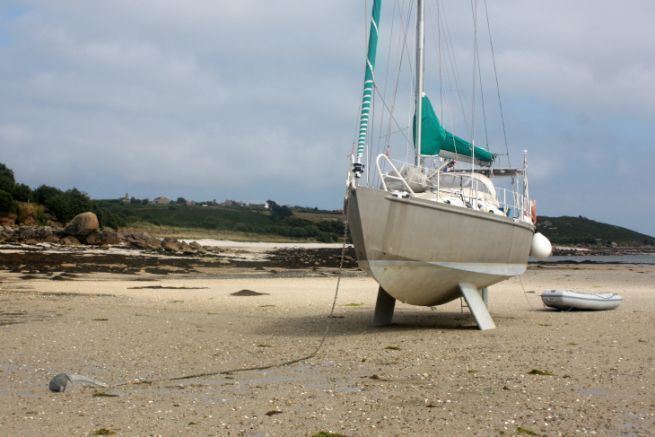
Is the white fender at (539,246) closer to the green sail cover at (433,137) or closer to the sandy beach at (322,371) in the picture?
the sandy beach at (322,371)

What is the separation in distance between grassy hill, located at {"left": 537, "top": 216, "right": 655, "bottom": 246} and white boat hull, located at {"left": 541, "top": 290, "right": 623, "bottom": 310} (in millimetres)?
142834

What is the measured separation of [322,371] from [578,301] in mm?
11330

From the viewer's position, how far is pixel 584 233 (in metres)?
178

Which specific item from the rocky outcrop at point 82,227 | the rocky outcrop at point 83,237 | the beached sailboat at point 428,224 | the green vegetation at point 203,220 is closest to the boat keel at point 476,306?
the beached sailboat at point 428,224

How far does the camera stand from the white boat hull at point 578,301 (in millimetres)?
19391

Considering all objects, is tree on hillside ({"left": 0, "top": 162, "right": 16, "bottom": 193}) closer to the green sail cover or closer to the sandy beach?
the sandy beach

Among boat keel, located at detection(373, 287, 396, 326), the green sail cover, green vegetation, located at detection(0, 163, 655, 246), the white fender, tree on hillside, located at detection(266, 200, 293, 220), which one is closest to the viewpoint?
boat keel, located at detection(373, 287, 396, 326)

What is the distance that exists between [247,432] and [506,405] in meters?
3.18

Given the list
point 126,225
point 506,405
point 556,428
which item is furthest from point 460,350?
A: point 126,225

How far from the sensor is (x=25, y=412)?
25.7 ft

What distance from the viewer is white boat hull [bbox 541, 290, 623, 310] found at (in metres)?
19.4

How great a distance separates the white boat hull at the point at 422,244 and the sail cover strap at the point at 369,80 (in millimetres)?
923

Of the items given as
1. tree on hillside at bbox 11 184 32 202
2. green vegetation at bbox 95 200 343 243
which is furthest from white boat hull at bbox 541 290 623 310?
green vegetation at bbox 95 200 343 243

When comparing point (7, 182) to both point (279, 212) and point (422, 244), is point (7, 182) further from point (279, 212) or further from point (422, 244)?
point (279, 212)
